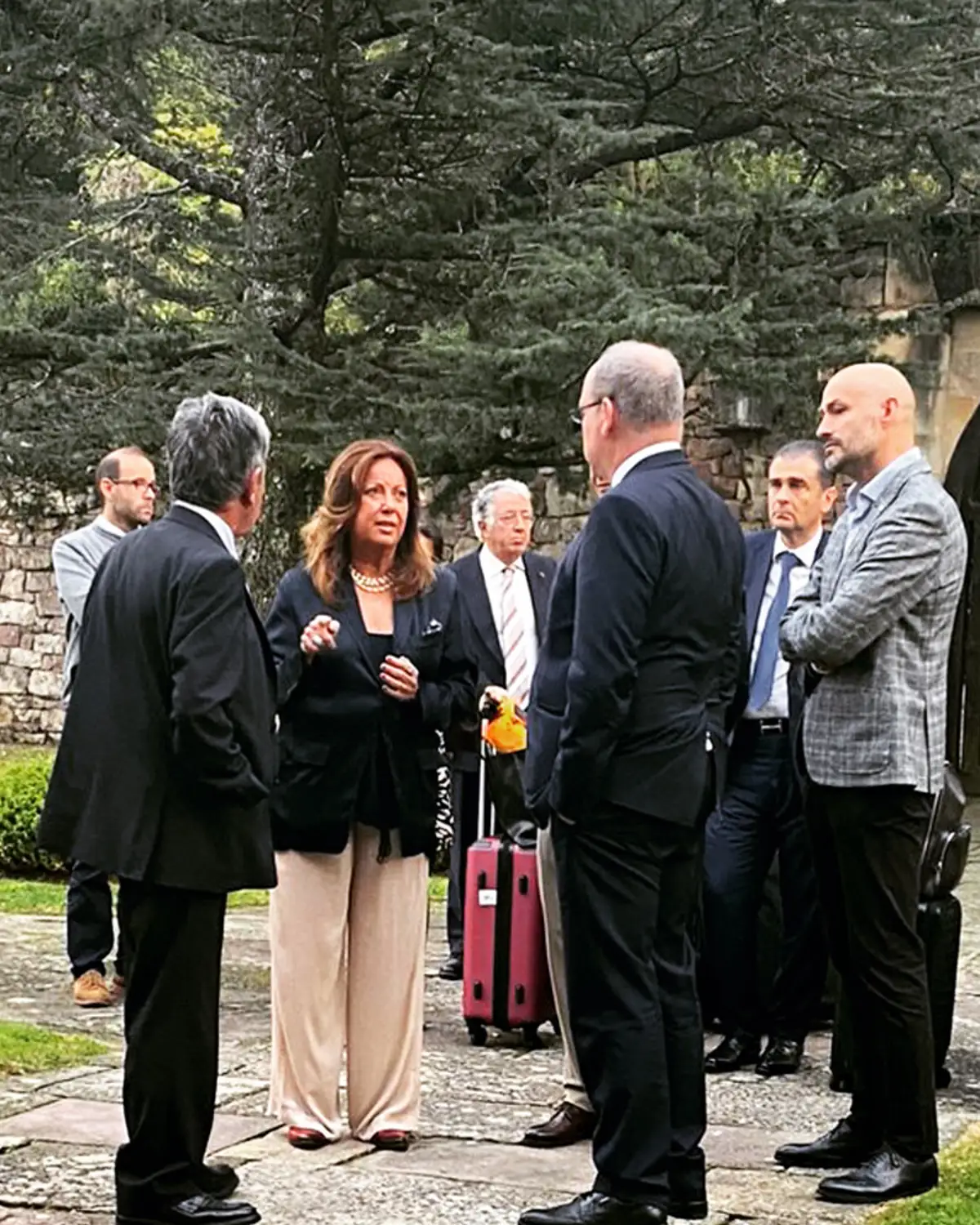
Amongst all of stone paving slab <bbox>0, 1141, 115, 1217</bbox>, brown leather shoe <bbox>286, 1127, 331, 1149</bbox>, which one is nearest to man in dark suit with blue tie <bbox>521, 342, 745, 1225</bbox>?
brown leather shoe <bbox>286, 1127, 331, 1149</bbox>

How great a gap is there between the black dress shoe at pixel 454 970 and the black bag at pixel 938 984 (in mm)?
2064

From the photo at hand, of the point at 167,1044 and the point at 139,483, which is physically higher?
the point at 139,483

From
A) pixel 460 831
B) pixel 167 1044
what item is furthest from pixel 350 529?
pixel 460 831

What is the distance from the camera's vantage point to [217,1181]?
4648 mm

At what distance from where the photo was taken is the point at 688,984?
470 centimetres

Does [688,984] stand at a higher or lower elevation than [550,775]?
lower

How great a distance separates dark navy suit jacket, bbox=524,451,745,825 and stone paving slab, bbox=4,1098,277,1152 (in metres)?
1.32

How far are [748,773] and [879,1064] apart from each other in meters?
1.53

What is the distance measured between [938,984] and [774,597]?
119cm

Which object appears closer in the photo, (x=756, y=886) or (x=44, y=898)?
(x=756, y=886)

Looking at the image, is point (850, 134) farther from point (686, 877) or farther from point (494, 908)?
point (686, 877)

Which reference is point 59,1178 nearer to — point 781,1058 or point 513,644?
point 781,1058

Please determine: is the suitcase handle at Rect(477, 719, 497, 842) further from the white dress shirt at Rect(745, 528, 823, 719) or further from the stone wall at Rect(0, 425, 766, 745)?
the stone wall at Rect(0, 425, 766, 745)

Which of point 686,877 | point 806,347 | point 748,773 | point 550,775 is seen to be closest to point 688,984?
point 686,877
